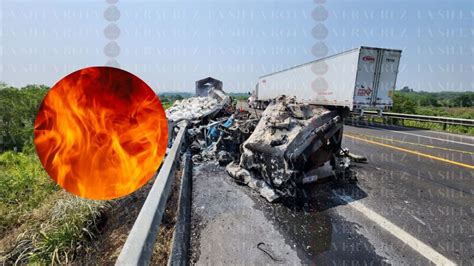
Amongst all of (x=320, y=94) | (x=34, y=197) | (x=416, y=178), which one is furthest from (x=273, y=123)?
(x=320, y=94)

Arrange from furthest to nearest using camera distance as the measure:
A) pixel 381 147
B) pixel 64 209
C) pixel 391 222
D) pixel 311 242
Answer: pixel 381 147, pixel 64 209, pixel 391 222, pixel 311 242

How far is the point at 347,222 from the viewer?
137 inches

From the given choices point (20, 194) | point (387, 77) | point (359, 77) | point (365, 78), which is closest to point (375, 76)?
point (365, 78)

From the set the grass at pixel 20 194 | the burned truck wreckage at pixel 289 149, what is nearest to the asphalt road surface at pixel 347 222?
the burned truck wreckage at pixel 289 149

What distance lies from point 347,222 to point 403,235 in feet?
2.21

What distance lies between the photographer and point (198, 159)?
268 inches

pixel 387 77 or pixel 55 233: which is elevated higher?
pixel 387 77

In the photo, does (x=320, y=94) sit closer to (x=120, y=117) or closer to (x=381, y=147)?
(x=381, y=147)

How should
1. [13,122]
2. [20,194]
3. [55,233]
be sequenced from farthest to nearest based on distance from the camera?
[13,122] → [20,194] → [55,233]

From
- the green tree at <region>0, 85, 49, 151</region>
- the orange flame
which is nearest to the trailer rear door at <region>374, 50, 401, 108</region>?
the orange flame

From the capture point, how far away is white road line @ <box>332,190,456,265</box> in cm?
268

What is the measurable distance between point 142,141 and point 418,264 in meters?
3.14

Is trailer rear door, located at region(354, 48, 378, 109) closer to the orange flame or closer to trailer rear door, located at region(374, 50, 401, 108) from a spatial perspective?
trailer rear door, located at region(374, 50, 401, 108)

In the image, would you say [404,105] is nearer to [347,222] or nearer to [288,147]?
[288,147]
